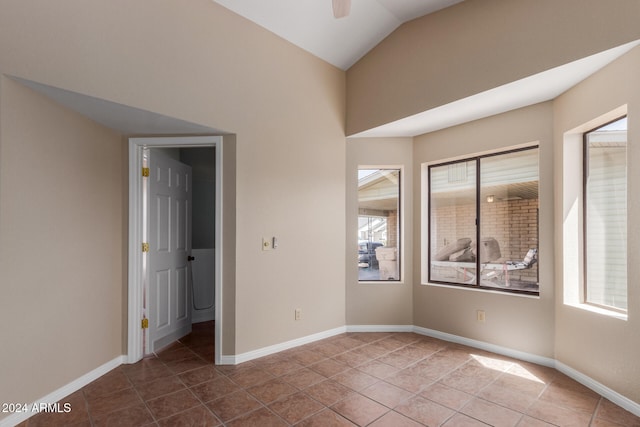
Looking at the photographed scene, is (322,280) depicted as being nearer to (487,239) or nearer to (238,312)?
(238,312)

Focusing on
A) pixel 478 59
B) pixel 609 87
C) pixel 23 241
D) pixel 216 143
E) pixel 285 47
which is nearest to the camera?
pixel 23 241

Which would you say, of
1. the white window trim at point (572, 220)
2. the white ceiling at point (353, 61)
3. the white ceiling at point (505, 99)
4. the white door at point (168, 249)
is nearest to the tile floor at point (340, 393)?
the white door at point (168, 249)

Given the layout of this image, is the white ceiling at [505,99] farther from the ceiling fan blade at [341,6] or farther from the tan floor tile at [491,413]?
the tan floor tile at [491,413]

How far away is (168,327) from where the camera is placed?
3.63m

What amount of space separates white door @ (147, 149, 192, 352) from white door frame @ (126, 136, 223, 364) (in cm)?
14

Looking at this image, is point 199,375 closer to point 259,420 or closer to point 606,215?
point 259,420

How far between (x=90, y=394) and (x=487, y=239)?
12.9 ft

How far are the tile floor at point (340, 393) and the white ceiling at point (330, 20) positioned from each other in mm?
3315

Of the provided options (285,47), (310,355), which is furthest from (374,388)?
(285,47)

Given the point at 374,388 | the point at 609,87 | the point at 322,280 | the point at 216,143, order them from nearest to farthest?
1. the point at 609,87
2. the point at 374,388
3. the point at 216,143
4. the point at 322,280

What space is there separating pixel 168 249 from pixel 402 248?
2777 mm

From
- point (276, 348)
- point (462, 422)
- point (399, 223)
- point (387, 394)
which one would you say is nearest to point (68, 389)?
point (276, 348)

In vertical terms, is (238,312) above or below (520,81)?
below

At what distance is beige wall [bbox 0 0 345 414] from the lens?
2131 millimetres
